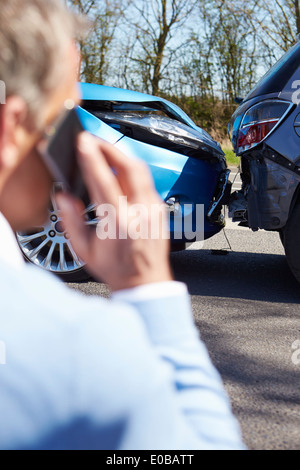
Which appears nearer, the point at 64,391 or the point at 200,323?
the point at 64,391

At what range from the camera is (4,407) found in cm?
57

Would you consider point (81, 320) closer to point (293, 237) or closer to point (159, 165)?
point (293, 237)

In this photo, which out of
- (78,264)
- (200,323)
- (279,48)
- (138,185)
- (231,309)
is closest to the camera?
(138,185)

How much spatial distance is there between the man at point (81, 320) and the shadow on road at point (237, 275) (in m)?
3.63

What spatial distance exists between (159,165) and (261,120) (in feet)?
2.53

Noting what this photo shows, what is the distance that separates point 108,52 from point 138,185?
19.9 metres

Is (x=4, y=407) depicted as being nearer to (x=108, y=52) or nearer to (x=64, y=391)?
(x=64, y=391)

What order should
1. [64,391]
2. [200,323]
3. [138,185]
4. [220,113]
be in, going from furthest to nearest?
[220,113] → [200,323] → [138,185] → [64,391]

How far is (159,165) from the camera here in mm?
4348

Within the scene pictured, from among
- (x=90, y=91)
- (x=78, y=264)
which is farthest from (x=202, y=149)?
(x=78, y=264)
